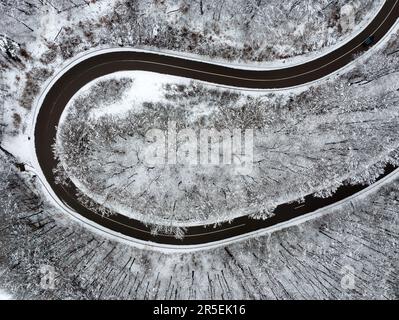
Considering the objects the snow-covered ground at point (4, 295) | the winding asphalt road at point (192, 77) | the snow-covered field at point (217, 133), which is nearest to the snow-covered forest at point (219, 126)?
the snow-covered field at point (217, 133)

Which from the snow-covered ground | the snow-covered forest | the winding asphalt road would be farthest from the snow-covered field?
the snow-covered ground

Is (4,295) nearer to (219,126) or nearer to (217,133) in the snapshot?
(217,133)

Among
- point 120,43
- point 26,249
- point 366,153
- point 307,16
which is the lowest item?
point 26,249

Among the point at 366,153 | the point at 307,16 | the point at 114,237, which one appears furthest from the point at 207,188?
the point at 307,16

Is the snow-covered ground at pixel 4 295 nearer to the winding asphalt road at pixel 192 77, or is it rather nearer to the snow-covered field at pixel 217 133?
the winding asphalt road at pixel 192 77

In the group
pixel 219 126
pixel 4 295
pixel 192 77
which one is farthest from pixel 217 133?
pixel 4 295

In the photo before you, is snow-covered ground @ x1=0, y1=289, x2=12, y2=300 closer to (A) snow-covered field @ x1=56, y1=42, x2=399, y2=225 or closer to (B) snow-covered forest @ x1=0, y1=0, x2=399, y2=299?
(B) snow-covered forest @ x1=0, y1=0, x2=399, y2=299

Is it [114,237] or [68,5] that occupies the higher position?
[68,5]

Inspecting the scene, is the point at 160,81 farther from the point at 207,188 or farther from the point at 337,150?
the point at 337,150
